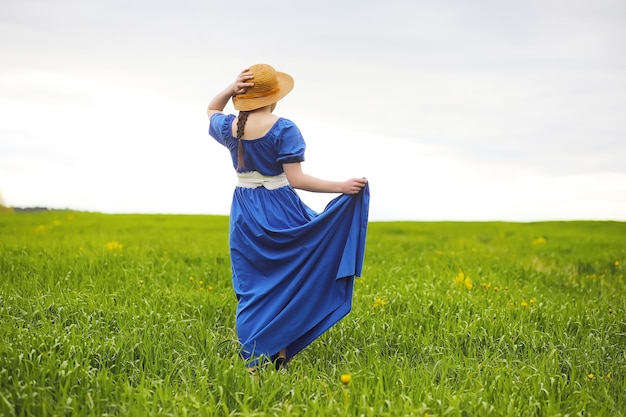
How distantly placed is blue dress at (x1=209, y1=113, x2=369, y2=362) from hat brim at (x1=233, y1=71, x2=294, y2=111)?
183 millimetres

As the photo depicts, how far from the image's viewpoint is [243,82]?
5543 millimetres

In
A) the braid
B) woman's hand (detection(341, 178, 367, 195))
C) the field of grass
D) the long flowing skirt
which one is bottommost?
the field of grass

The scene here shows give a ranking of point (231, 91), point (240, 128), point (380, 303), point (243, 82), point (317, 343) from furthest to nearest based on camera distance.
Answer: point (380, 303) < point (317, 343) < point (231, 91) < point (243, 82) < point (240, 128)

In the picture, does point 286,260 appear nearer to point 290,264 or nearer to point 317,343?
point 290,264

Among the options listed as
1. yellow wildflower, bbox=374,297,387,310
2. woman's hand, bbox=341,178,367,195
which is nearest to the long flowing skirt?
woman's hand, bbox=341,178,367,195

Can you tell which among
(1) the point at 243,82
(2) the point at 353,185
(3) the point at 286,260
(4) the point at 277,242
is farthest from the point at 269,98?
(3) the point at 286,260

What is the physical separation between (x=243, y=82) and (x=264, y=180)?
87 centimetres

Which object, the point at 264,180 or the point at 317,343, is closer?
the point at 264,180

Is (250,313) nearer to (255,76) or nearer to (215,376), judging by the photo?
(215,376)

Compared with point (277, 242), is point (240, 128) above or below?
above

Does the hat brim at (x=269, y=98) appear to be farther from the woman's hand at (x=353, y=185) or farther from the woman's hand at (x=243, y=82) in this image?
the woman's hand at (x=353, y=185)

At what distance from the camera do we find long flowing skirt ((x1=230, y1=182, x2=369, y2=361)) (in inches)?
219

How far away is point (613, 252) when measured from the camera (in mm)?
15688

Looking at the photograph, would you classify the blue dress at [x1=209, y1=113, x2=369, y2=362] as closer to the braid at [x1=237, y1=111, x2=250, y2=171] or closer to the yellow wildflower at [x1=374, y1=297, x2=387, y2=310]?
the braid at [x1=237, y1=111, x2=250, y2=171]
